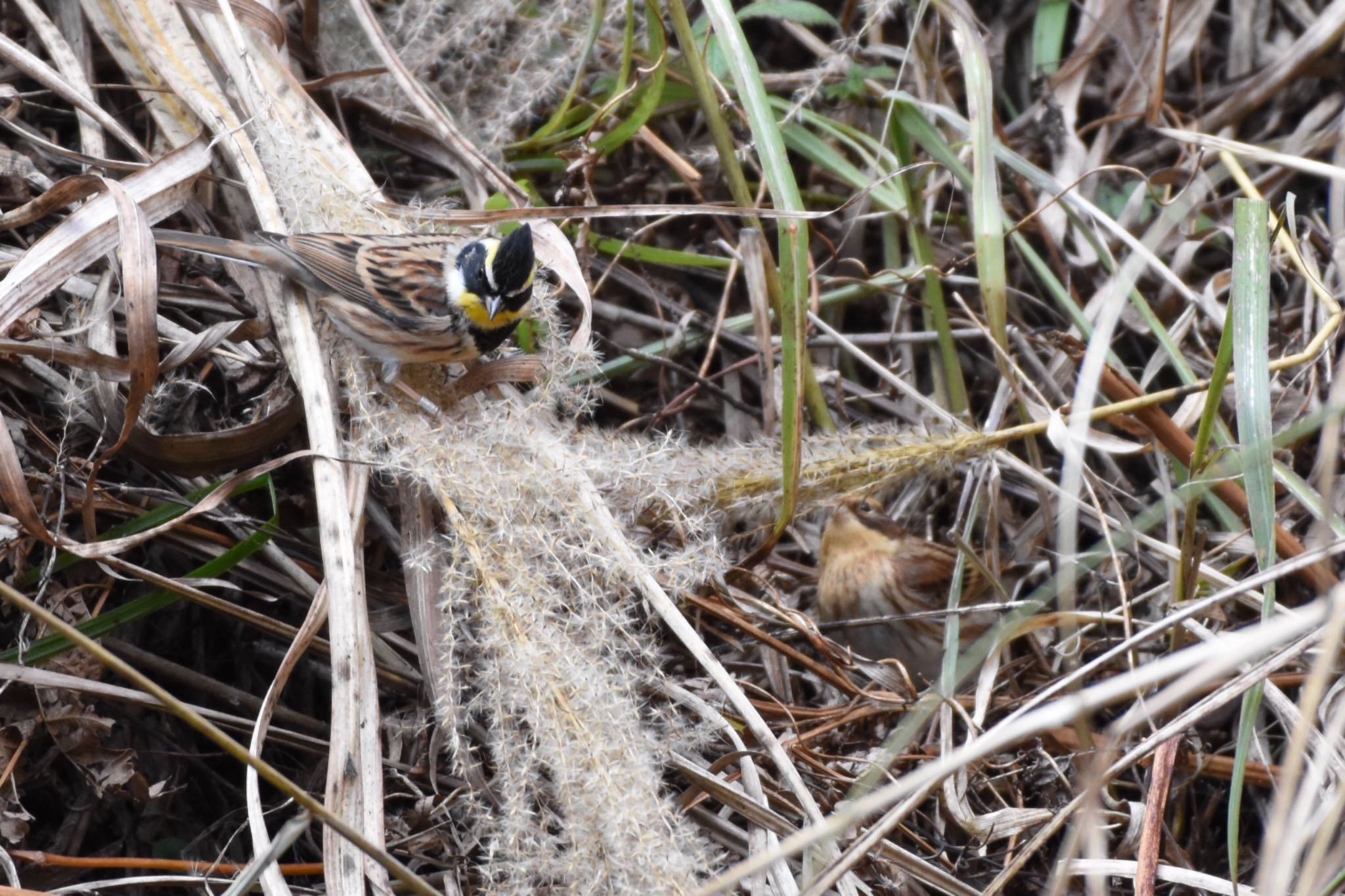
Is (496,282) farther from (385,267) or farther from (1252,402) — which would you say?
(1252,402)

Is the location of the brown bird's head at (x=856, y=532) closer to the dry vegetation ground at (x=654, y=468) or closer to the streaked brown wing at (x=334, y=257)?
the dry vegetation ground at (x=654, y=468)

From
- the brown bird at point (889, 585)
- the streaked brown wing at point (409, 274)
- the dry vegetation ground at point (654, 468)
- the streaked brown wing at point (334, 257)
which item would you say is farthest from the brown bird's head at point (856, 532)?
the streaked brown wing at point (334, 257)

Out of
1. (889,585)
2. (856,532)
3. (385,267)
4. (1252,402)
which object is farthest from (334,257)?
(1252,402)

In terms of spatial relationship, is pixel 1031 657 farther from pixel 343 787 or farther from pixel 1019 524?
pixel 343 787

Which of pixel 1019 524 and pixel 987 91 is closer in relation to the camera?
pixel 987 91

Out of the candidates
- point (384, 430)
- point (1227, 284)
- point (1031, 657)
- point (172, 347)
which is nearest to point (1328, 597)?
point (1031, 657)

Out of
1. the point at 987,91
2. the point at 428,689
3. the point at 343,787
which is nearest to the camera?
the point at 343,787
